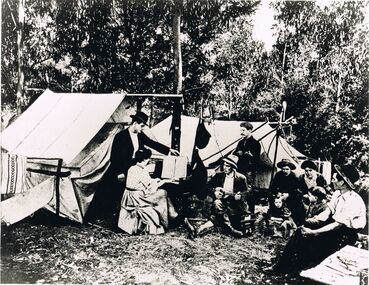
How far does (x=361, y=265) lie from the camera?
4.04m

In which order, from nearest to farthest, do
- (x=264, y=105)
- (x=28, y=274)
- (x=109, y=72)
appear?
(x=28, y=274)
(x=264, y=105)
(x=109, y=72)

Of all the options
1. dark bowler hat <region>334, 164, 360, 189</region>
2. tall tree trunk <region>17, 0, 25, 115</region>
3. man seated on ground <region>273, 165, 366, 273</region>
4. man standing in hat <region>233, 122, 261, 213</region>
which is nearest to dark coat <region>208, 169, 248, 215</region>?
man standing in hat <region>233, 122, 261, 213</region>

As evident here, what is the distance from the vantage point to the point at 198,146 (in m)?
5.16

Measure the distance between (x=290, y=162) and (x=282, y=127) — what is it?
481 mm

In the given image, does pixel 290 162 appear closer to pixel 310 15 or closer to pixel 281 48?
pixel 281 48

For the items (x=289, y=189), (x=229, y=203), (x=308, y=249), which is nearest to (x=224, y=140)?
(x=229, y=203)

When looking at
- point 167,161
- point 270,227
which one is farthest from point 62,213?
point 270,227

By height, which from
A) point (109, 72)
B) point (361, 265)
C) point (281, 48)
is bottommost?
point (361, 265)

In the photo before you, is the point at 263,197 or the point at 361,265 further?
the point at 263,197

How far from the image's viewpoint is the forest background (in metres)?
4.68

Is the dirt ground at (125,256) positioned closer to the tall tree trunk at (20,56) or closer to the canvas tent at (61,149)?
the canvas tent at (61,149)

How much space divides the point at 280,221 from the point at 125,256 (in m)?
2.02

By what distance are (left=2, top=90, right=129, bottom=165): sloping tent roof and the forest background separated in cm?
26

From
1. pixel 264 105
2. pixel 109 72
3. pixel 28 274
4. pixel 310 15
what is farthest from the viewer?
pixel 109 72
